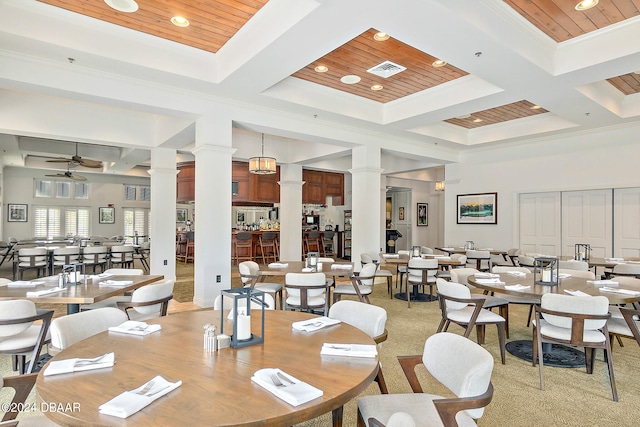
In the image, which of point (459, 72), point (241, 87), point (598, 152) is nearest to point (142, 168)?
point (241, 87)

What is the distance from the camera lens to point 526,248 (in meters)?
8.08

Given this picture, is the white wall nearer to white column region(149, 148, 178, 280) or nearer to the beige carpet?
the beige carpet

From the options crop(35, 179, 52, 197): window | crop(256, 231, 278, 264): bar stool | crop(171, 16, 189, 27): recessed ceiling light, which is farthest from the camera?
crop(35, 179, 52, 197): window

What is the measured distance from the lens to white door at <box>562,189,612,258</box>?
23.0 ft

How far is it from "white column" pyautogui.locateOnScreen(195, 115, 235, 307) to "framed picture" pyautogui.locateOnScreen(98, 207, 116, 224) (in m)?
10.7

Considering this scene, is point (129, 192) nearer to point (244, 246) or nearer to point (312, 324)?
point (244, 246)

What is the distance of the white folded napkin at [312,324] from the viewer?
205cm

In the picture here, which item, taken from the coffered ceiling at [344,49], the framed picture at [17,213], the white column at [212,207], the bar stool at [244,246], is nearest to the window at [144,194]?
the framed picture at [17,213]

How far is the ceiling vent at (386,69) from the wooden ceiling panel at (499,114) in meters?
2.76

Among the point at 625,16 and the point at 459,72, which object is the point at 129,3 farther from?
the point at 625,16

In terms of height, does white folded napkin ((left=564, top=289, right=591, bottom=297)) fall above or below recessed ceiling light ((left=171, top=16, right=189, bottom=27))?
below

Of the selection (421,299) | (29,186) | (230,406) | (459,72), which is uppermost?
(459,72)

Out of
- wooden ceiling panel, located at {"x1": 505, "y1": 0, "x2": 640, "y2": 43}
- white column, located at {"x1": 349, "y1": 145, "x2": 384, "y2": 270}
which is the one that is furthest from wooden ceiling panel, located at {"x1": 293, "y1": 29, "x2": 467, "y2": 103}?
white column, located at {"x1": 349, "y1": 145, "x2": 384, "y2": 270}

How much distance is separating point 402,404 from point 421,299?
4537 millimetres
